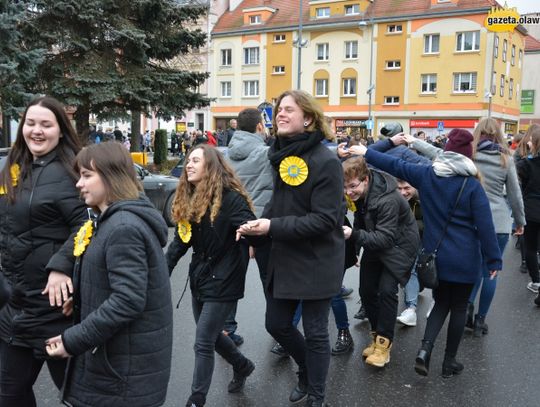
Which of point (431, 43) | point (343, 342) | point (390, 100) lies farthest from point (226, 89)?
point (343, 342)

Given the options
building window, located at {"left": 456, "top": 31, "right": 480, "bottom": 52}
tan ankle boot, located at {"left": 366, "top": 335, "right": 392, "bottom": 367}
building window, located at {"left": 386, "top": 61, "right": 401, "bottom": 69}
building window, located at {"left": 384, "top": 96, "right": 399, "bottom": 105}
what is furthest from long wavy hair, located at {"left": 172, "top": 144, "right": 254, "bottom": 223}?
building window, located at {"left": 386, "top": 61, "right": 401, "bottom": 69}

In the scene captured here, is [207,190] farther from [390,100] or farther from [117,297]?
[390,100]

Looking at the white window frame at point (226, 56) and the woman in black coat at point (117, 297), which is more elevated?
the white window frame at point (226, 56)

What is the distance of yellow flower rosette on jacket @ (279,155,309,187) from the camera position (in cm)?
340

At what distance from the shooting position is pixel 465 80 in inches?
1704

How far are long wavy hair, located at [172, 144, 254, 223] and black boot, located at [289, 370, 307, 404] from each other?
4.13ft

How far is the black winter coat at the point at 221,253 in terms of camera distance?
359cm

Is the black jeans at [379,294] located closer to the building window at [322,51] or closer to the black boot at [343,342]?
the black boot at [343,342]

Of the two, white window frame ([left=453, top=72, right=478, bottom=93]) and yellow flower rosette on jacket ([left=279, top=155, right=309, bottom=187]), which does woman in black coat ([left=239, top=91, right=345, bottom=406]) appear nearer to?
yellow flower rosette on jacket ([left=279, top=155, right=309, bottom=187])

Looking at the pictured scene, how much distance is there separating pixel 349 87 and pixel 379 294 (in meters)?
44.6

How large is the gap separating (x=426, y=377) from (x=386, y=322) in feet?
1.70

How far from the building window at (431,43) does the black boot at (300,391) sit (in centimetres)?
4406

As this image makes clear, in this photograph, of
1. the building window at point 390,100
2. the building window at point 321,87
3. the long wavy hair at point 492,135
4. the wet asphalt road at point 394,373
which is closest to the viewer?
the wet asphalt road at point 394,373

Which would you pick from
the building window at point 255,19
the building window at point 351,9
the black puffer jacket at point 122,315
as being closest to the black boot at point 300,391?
the black puffer jacket at point 122,315
